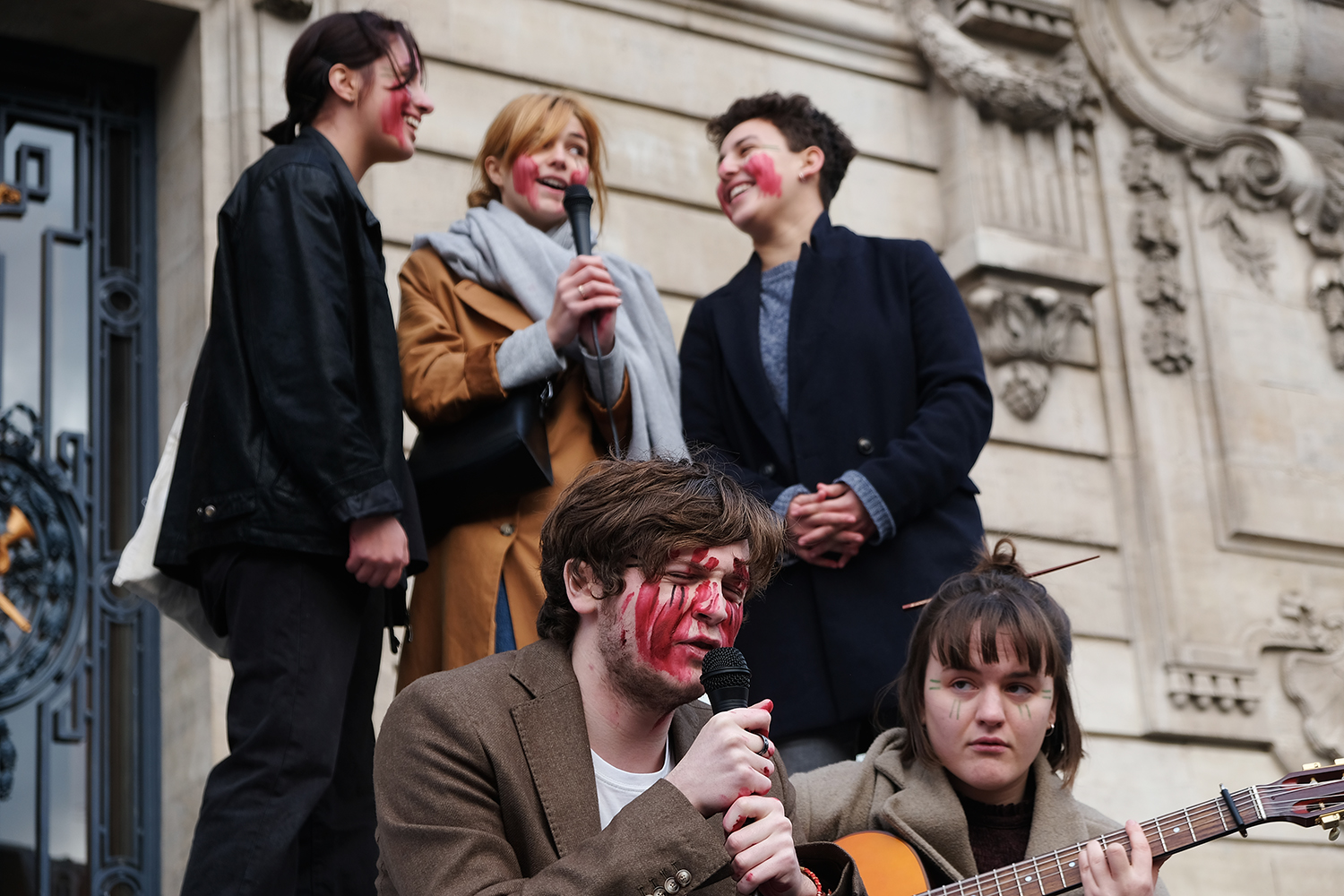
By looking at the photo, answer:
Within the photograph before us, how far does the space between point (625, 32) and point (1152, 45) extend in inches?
108

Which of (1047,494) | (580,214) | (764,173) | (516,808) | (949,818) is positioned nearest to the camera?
(516,808)

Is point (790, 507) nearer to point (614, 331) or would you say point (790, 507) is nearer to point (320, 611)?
point (614, 331)

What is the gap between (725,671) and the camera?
2734 millimetres

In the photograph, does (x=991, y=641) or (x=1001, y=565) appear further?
(x=1001, y=565)

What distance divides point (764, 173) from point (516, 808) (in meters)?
2.71

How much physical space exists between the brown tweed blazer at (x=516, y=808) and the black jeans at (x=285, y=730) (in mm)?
808

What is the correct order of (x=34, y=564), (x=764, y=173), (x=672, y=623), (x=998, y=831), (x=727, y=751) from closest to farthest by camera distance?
(x=727, y=751), (x=672, y=623), (x=998, y=831), (x=764, y=173), (x=34, y=564)

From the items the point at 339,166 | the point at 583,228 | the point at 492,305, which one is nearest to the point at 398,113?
the point at 339,166

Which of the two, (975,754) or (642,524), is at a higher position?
(642,524)

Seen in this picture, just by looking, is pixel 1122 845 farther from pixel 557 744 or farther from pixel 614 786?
pixel 557 744

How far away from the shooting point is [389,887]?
9.70 feet

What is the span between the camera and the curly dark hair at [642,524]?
3.05 m

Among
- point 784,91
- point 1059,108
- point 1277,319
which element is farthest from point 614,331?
point 1277,319

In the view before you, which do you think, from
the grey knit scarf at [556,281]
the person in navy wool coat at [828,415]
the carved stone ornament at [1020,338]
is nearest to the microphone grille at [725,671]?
the person in navy wool coat at [828,415]
